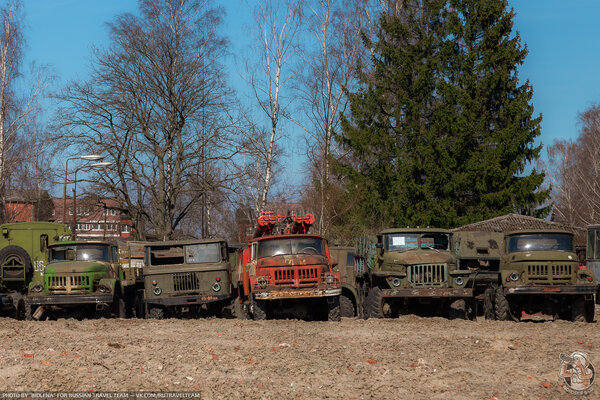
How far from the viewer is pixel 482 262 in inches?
866

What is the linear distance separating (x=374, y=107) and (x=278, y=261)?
21.2 meters

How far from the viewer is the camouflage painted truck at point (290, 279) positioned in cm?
1723

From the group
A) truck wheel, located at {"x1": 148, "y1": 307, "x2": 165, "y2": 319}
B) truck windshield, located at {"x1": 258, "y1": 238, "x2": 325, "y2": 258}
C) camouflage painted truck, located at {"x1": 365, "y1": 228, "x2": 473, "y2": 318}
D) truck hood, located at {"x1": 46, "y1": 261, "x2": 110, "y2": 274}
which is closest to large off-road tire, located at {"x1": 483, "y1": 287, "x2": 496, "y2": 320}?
camouflage painted truck, located at {"x1": 365, "y1": 228, "x2": 473, "y2": 318}

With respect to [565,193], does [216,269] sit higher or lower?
lower

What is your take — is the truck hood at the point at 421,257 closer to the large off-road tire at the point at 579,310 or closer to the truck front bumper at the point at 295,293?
the truck front bumper at the point at 295,293

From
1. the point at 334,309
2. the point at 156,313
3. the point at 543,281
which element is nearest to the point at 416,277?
the point at 334,309

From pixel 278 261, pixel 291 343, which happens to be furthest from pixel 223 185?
pixel 291 343

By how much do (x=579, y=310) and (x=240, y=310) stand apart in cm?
843

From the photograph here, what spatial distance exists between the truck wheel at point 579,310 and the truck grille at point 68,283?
12212mm

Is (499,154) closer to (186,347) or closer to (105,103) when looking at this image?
(105,103)

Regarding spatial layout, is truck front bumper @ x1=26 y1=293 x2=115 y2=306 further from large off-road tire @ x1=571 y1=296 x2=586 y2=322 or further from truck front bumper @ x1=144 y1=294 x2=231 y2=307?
large off-road tire @ x1=571 y1=296 x2=586 y2=322

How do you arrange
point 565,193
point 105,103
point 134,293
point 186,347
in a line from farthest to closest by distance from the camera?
point 565,193
point 105,103
point 134,293
point 186,347

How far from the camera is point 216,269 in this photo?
64.2ft

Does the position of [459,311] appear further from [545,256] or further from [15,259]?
[15,259]
